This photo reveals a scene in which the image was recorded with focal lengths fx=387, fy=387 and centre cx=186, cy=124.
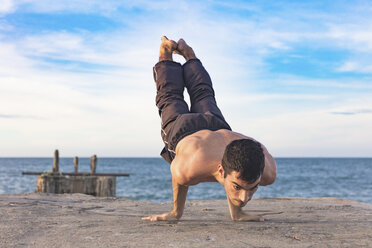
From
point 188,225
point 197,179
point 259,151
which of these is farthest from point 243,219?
point 259,151

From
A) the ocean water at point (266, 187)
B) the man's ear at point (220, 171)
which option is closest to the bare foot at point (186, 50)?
the man's ear at point (220, 171)

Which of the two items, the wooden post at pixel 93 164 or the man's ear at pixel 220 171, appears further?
the wooden post at pixel 93 164

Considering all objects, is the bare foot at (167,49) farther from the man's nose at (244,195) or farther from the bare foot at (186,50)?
the man's nose at (244,195)

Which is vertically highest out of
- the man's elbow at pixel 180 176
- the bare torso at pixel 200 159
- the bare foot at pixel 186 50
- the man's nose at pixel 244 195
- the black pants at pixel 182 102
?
the bare foot at pixel 186 50

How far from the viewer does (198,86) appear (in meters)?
5.45

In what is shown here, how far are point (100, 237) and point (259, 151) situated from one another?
1.62 meters

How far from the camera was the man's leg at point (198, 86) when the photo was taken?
525 cm

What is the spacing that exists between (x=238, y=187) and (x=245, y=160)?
0.29 metres

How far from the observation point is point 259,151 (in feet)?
10.8

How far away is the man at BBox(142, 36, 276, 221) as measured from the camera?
328 centimetres

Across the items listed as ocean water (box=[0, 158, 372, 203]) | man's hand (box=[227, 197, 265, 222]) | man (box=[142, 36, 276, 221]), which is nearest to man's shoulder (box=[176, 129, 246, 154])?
man (box=[142, 36, 276, 221])

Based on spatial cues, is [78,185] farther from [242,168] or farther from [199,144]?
[242,168]

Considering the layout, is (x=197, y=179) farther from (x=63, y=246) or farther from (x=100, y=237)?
(x=63, y=246)

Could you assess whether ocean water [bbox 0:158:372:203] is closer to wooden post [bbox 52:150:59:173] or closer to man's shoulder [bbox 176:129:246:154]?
wooden post [bbox 52:150:59:173]
